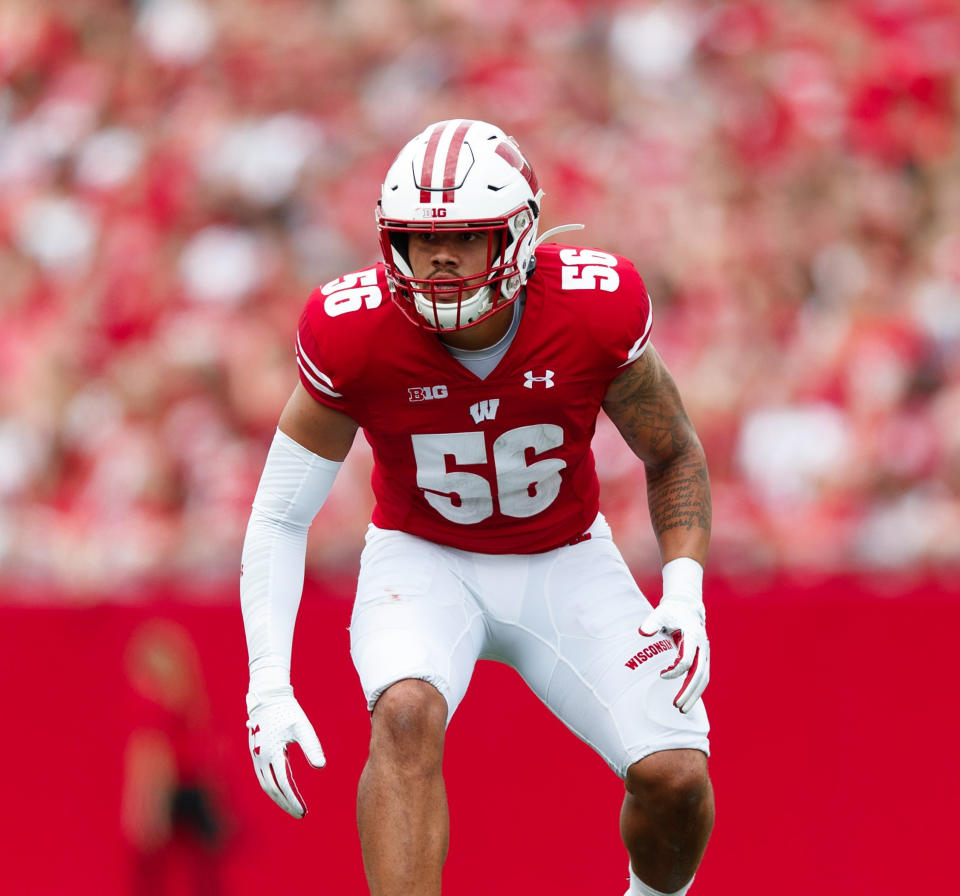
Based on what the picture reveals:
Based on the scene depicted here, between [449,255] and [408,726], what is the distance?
3.66 feet

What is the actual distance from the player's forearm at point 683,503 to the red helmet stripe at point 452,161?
0.96 metres

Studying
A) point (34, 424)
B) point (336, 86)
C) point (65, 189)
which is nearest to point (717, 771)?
point (34, 424)

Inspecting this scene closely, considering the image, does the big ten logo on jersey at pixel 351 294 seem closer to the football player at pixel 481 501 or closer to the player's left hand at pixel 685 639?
the football player at pixel 481 501

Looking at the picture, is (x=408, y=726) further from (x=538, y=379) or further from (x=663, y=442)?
(x=663, y=442)

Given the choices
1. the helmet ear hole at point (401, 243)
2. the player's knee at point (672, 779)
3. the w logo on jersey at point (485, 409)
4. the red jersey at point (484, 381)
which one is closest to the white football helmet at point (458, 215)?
the helmet ear hole at point (401, 243)

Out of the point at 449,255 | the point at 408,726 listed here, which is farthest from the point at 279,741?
the point at 449,255

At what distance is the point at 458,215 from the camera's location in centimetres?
402

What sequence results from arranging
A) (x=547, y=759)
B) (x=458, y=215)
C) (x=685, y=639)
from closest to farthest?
(x=458, y=215) < (x=685, y=639) < (x=547, y=759)

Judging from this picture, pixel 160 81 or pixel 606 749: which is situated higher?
pixel 160 81

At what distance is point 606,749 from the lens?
168 inches

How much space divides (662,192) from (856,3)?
1625mm

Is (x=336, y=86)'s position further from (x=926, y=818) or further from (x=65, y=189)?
(x=926, y=818)

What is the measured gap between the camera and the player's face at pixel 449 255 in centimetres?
405

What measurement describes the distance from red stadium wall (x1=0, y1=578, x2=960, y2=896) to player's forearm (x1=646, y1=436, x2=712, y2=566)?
2007 mm
